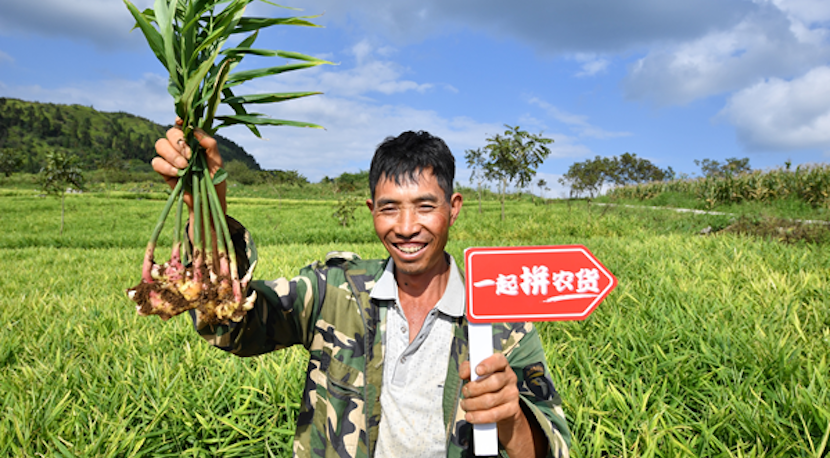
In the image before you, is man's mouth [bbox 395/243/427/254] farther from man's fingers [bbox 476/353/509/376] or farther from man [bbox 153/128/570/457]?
man's fingers [bbox 476/353/509/376]

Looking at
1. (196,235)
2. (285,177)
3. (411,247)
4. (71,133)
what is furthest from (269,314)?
(71,133)

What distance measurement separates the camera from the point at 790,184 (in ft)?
47.3

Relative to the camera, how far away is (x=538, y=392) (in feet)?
4.47

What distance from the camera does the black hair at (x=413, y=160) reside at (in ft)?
4.80

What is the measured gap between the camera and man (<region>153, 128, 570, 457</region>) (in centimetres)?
142

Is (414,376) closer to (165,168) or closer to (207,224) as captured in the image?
(207,224)

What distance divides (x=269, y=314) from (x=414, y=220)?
0.58m

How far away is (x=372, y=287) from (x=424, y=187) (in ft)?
1.37

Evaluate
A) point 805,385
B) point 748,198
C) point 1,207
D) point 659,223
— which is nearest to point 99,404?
point 805,385

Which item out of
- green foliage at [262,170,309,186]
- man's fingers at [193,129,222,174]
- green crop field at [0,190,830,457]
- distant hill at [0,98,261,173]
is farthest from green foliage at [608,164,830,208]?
distant hill at [0,98,261,173]

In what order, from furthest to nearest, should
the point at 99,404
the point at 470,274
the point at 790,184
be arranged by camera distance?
the point at 790,184
the point at 99,404
the point at 470,274

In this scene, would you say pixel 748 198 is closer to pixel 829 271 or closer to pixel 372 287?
pixel 829 271

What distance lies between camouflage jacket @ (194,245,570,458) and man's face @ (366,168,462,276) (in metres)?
0.20

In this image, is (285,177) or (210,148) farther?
(285,177)
